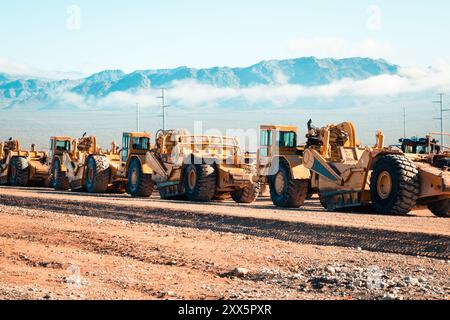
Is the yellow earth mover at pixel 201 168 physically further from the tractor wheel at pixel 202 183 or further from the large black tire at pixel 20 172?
the large black tire at pixel 20 172

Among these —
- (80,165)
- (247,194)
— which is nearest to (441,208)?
(247,194)

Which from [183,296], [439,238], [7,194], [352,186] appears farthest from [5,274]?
[7,194]

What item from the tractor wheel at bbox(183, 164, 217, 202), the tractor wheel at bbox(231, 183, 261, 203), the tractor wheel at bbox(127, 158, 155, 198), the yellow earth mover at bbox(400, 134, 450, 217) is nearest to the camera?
the yellow earth mover at bbox(400, 134, 450, 217)

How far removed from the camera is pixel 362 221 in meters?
20.8

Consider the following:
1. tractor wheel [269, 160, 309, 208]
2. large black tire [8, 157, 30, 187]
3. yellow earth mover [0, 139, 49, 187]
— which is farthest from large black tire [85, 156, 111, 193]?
tractor wheel [269, 160, 309, 208]

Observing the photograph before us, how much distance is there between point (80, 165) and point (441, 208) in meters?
18.3

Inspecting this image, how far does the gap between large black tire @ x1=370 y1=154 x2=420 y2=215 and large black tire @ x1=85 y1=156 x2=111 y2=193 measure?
1513 cm

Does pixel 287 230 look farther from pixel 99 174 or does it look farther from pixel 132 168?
pixel 99 174

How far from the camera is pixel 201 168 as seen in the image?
2855 centimetres

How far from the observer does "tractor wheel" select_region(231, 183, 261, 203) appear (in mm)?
29328

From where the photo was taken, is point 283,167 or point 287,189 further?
point 283,167

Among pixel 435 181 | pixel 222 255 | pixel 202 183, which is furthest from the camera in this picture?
pixel 202 183

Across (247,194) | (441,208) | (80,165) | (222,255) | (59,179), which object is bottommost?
(222,255)

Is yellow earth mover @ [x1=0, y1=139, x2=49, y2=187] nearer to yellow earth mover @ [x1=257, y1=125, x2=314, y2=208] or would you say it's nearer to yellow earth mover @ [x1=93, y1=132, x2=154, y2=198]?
yellow earth mover @ [x1=93, y1=132, x2=154, y2=198]
